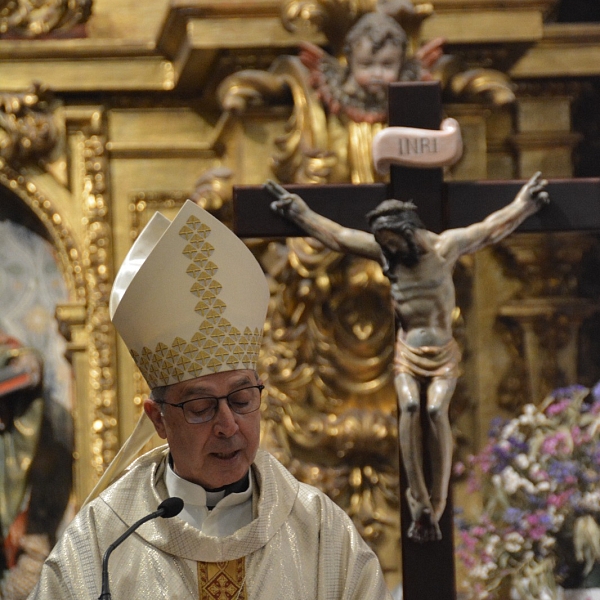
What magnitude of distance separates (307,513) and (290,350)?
5.72 ft

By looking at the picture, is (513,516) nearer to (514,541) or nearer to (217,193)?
(514,541)

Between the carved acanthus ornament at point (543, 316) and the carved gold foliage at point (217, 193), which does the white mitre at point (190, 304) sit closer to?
the carved gold foliage at point (217, 193)

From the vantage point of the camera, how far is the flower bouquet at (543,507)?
4207mm

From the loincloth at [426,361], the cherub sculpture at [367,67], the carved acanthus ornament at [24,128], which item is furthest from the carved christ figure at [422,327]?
the carved acanthus ornament at [24,128]

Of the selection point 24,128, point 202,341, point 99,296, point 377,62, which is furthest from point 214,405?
point 24,128

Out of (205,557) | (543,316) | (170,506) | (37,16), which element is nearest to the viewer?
(170,506)

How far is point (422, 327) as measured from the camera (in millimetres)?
3689

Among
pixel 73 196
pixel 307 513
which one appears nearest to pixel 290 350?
pixel 73 196

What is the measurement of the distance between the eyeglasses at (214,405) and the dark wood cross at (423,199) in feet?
3.22

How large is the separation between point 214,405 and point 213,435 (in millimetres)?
63

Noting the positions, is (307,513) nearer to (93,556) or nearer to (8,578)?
(93,556)

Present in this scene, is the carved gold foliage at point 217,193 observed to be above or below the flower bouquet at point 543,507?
above

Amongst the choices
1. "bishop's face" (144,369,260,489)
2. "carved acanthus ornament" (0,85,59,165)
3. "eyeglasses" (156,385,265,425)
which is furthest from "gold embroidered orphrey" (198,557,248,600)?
"carved acanthus ornament" (0,85,59,165)

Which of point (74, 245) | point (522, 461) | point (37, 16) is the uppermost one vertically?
point (37, 16)
